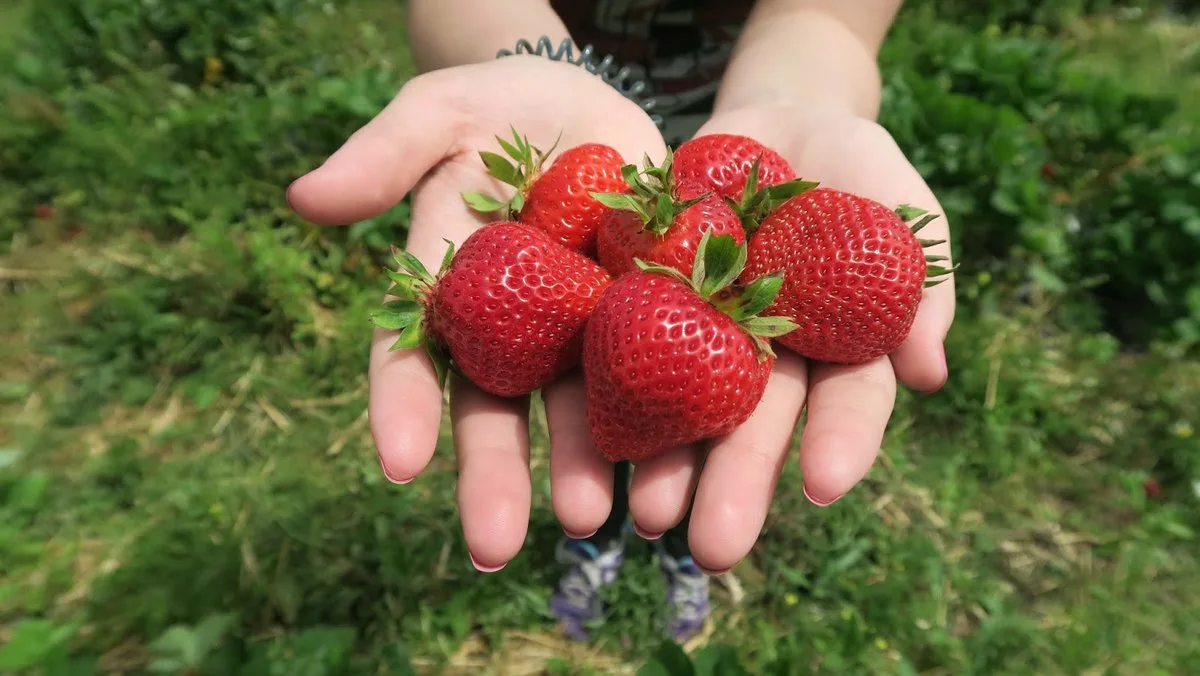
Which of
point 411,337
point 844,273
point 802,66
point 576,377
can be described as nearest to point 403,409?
point 411,337

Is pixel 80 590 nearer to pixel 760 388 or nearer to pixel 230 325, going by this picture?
pixel 230 325

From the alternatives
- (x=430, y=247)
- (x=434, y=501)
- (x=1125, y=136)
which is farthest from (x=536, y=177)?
(x=1125, y=136)

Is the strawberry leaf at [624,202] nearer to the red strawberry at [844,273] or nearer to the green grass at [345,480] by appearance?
the red strawberry at [844,273]

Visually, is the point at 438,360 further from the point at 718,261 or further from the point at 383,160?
the point at 718,261

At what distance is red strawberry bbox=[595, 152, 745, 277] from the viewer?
4.97 ft

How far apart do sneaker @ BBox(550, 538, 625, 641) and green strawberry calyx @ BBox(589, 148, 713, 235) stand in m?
1.23

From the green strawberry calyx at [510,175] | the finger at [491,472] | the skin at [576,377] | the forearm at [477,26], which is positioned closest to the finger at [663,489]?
the skin at [576,377]

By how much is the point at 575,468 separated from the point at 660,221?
1.61 ft

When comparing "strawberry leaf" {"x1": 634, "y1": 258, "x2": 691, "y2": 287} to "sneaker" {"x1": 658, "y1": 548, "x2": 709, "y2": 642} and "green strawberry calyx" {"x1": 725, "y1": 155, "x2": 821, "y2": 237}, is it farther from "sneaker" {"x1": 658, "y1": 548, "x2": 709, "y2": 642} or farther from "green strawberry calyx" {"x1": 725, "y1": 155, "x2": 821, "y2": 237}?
"sneaker" {"x1": 658, "y1": 548, "x2": 709, "y2": 642}

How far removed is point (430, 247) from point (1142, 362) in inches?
→ 112

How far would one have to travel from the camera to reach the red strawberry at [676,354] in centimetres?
136

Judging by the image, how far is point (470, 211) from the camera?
1823mm

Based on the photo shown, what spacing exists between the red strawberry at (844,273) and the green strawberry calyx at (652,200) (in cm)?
21

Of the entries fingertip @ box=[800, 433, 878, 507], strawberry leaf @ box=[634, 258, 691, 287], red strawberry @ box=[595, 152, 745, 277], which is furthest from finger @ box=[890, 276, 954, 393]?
strawberry leaf @ box=[634, 258, 691, 287]
